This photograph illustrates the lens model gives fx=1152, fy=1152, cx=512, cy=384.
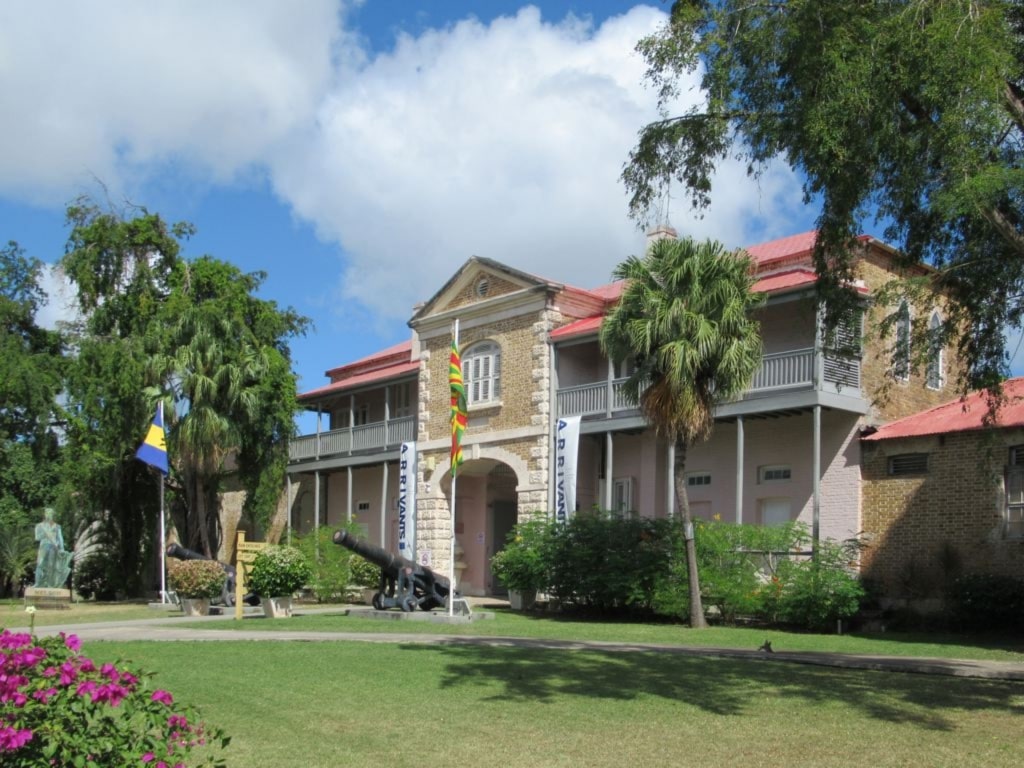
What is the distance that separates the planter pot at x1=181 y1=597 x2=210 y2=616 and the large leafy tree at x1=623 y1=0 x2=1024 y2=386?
1410 centimetres

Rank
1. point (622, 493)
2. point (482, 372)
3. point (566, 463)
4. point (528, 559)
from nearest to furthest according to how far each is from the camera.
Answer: point (528, 559) < point (566, 463) < point (622, 493) < point (482, 372)

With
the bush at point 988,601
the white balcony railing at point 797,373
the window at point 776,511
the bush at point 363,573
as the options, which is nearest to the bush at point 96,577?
the bush at point 363,573

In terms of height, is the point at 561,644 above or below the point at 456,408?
below

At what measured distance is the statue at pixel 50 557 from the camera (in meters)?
28.9

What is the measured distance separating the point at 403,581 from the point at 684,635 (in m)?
5.67

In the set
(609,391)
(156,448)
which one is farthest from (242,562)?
(609,391)

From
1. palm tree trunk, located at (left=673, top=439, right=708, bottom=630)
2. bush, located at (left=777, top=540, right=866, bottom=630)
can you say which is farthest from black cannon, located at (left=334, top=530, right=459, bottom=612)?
bush, located at (left=777, top=540, right=866, bottom=630)

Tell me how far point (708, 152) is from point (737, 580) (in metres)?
10.8

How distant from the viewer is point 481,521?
106 ft

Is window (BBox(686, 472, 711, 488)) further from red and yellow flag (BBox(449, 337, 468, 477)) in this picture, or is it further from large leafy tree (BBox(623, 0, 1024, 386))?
large leafy tree (BBox(623, 0, 1024, 386))

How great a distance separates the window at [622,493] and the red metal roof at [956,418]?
6.77 metres

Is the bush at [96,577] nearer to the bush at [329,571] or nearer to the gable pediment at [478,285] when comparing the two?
the bush at [329,571]

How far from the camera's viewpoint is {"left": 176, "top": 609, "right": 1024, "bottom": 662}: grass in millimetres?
15758

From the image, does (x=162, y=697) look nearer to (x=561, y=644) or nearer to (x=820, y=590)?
(x=561, y=644)
